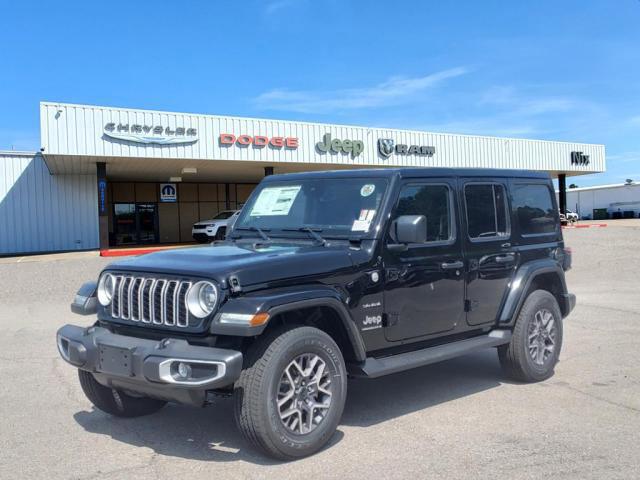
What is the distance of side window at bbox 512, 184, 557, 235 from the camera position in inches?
247

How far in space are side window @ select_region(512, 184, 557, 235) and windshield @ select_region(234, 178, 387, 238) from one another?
186 cm

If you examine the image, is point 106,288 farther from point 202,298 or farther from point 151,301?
point 202,298

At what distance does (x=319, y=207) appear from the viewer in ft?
17.5

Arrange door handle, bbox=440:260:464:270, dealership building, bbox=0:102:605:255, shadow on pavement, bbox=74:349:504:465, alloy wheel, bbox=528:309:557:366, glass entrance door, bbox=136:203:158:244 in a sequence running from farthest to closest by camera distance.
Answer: glass entrance door, bbox=136:203:158:244
dealership building, bbox=0:102:605:255
alloy wheel, bbox=528:309:557:366
door handle, bbox=440:260:464:270
shadow on pavement, bbox=74:349:504:465

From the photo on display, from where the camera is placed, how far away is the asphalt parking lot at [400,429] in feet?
13.2

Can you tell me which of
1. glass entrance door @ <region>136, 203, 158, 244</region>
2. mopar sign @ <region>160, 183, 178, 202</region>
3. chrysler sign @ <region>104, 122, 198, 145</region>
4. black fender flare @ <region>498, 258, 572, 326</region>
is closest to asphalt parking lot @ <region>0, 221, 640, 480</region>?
black fender flare @ <region>498, 258, 572, 326</region>

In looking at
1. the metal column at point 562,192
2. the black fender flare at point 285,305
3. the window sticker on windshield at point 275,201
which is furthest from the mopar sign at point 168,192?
the black fender flare at point 285,305

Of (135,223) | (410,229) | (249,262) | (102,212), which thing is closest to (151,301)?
(249,262)

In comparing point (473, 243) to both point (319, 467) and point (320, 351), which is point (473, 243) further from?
point (319, 467)

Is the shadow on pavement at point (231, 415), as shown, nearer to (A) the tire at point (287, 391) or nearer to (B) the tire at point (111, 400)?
(B) the tire at point (111, 400)

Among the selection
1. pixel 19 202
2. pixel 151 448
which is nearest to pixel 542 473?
pixel 151 448

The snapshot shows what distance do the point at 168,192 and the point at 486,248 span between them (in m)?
32.1

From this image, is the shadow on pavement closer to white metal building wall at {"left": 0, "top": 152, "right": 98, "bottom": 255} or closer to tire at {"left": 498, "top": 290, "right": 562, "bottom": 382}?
tire at {"left": 498, "top": 290, "right": 562, "bottom": 382}

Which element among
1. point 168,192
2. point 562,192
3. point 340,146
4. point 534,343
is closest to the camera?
point 534,343
